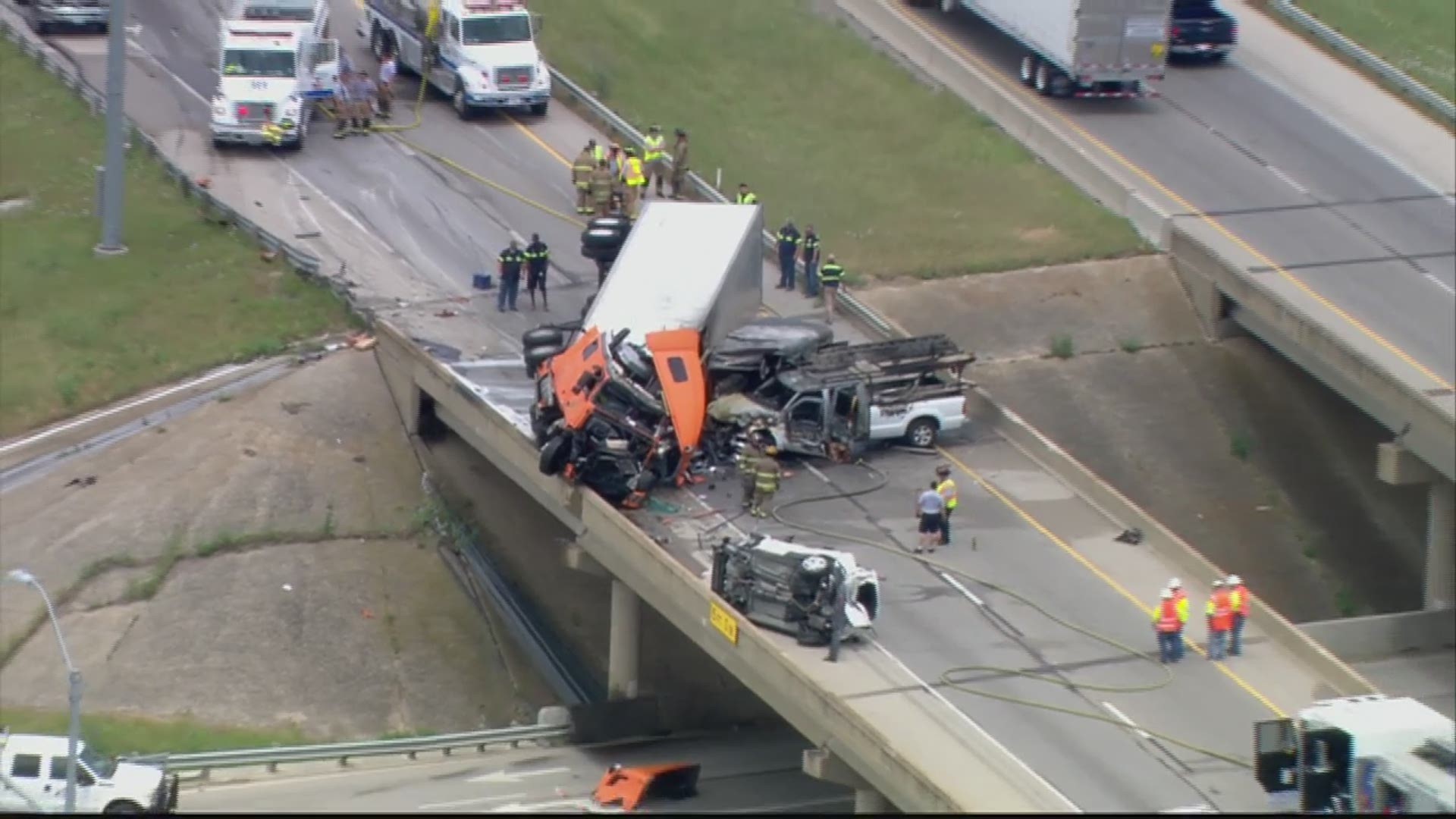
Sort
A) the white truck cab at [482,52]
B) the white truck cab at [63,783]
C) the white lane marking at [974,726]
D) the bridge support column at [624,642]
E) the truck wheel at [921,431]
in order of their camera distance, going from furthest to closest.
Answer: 1. the white truck cab at [482,52]
2. the truck wheel at [921,431]
3. the bridge support column at [624,642]
4. the white truck cab at [63,783]
5. the white lane marking at [974,726]

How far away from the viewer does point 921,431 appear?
3881 cm

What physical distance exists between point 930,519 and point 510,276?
513 inches

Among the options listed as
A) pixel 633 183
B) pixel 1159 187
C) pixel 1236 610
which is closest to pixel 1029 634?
pixel 1236 610

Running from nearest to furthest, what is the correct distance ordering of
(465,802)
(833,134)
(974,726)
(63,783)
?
(974,726)
(63,783)
(465,802)
(833,134)

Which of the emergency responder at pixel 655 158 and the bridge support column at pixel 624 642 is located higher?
the emergency responder at pixel 655 158

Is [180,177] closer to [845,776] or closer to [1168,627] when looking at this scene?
[845,776]

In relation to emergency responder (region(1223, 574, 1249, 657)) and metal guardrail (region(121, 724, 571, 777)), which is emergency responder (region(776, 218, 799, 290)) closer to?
metal guardrail (region(121, 724, 571, 777))

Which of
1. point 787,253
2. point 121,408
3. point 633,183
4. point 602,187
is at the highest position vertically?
point 633,183

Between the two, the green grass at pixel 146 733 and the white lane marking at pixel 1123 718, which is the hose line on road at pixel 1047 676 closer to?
the white lane marking at pixel 1123 718

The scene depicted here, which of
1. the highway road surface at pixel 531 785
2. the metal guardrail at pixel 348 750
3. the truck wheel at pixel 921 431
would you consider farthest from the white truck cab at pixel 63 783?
the truck wheel at pixel 921 431

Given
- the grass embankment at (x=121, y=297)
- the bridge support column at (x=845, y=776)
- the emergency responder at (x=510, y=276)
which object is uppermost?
the emergency responder at (x=510, y=276)

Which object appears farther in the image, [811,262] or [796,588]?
[811,262]

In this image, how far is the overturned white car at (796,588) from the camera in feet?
104

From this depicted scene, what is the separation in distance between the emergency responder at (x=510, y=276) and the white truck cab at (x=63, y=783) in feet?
47.7
